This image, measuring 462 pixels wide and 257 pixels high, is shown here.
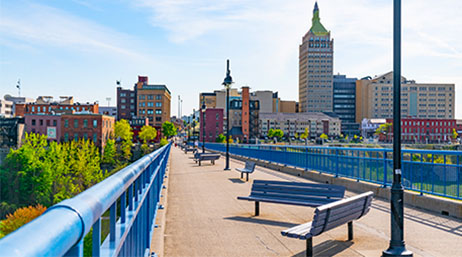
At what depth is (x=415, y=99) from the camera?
18688cm

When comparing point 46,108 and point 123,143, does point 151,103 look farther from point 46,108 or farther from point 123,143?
point 123,143

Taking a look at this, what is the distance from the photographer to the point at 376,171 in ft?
45.4

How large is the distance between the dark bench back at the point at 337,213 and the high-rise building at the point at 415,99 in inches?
7458

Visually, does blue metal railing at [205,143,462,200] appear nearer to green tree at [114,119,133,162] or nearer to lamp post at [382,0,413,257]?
lamp post at [382,0,413,257]

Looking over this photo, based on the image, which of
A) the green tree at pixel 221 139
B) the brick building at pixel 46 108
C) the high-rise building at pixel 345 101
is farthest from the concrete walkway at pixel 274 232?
the high-rise building at pixel 345 101

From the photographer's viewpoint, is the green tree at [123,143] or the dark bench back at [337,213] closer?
the dark bench back at [337,213]

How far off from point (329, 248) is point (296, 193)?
265cm

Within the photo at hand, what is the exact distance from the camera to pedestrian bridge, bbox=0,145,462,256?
128cm

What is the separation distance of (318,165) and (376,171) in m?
5.82

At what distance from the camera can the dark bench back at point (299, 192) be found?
30.2 feet

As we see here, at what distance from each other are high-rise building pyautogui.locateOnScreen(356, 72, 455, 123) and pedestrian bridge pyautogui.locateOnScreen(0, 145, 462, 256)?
184177 mm

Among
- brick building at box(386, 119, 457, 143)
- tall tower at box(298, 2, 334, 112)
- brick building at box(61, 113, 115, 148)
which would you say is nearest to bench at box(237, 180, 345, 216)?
brick building at box(61, 113, 115, 148)

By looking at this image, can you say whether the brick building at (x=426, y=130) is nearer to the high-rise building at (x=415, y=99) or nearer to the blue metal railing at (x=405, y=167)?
the high-rise building at (x=415, y=99)

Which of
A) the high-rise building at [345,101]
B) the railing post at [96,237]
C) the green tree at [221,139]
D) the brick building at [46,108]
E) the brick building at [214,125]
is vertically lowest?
the green tree at [221,139]
